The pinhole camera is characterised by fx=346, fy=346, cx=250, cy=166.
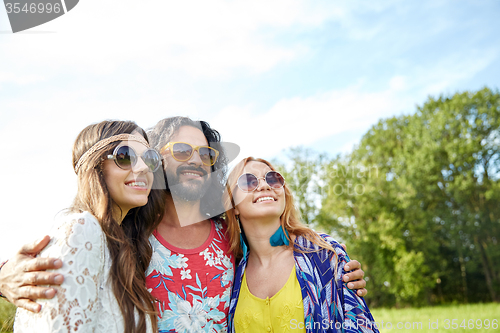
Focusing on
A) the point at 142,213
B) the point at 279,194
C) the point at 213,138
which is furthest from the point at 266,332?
the point at 213,138

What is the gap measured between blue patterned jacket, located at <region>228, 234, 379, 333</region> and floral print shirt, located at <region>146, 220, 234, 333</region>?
0.50 ft

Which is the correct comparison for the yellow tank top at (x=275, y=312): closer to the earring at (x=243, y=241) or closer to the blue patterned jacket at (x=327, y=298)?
the blue patterned jacket at (x=327, y=298)

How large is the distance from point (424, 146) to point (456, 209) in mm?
5110

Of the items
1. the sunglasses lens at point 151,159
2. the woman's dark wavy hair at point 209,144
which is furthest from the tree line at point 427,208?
the sunglasses lens at point 151,159

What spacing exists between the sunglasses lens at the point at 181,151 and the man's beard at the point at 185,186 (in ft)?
0.38

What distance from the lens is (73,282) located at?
188 cm

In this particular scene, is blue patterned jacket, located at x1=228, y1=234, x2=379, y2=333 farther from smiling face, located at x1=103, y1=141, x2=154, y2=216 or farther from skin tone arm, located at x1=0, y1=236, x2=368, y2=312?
skin tone arm, located at x1=0, y1=236, x2=368, y2=312

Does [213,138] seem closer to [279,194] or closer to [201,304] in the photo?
[279,194]

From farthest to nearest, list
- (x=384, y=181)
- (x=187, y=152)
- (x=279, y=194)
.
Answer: (x=384, y=181), (x=187, y=152), (x=279, y=194)

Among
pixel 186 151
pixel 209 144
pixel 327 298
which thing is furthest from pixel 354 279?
pixel 209 144

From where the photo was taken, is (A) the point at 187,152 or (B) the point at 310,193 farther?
(B) the point at 310,193

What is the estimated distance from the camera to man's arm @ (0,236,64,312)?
6.08ft

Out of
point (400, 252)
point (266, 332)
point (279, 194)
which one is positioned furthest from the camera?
point (400, 252)

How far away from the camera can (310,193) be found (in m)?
25.8
